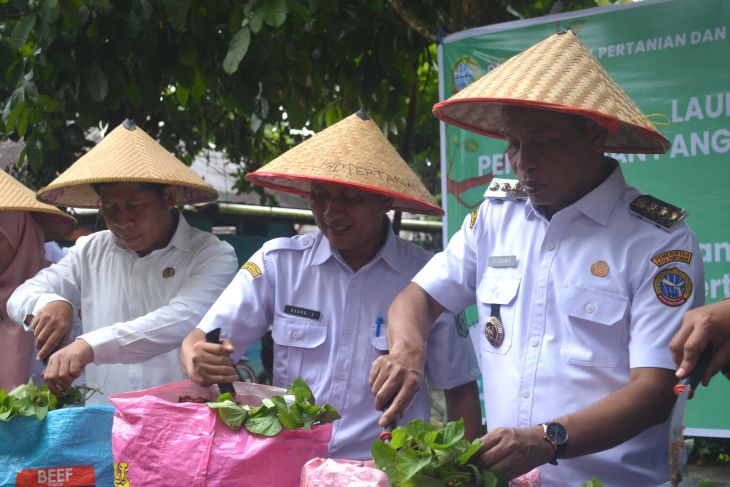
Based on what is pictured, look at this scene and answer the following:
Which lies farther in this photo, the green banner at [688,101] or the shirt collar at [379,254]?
the green banner at [688,101]

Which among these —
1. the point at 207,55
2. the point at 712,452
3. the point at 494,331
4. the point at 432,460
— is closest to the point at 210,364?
the point at 494,331

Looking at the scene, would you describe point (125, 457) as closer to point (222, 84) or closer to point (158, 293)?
point (158, 293)

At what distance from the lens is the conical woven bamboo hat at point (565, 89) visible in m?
1.97

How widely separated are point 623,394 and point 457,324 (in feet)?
2.45

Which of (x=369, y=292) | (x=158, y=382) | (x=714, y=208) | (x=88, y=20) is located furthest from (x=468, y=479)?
(x=88, y=20)

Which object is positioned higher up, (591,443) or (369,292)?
(369,292)

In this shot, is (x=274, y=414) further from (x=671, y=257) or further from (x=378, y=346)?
(x=671, y=257)

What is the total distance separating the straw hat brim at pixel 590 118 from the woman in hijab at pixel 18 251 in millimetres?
1859

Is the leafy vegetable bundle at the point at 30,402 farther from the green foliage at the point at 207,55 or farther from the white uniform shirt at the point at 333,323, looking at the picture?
the green foliage at the point at 207,55

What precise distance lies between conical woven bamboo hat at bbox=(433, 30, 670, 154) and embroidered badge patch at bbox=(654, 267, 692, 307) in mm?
323

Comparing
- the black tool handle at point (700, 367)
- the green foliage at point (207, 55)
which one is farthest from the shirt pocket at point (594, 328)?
the green foliage at point (207, 55)

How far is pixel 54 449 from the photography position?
2449mm

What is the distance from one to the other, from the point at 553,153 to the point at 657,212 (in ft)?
0.86

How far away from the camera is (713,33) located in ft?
10.5
